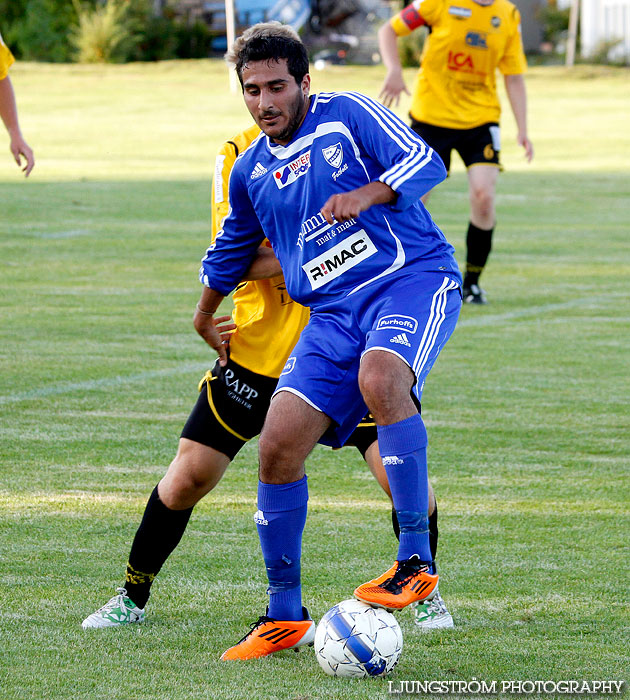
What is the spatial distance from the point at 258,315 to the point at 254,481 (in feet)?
5.78

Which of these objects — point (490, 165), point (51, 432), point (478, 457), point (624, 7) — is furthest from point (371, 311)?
point (624, 7)

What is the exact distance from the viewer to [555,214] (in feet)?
55.9

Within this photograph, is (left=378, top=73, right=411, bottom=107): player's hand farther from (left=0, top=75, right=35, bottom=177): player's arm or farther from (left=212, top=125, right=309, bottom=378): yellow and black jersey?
(left=212, top=125, right=309, bottom=378): yellow and black jersey

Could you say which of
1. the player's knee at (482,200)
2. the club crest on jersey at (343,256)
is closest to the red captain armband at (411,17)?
the player's knee at (482,200)

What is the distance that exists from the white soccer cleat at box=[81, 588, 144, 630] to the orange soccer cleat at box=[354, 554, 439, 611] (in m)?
0.90

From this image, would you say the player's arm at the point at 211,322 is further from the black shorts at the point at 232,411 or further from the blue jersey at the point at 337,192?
the blue jersey at the point at 337,192

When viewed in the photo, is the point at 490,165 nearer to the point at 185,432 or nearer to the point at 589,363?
the point at 589,363

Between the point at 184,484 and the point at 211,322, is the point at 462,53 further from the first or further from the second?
the point at 184,484

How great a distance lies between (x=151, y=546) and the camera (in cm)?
441

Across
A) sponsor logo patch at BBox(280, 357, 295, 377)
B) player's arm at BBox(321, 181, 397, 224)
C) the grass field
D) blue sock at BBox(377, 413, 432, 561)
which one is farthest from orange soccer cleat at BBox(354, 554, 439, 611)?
player's arm at BBox(321, 181, 397, 224)

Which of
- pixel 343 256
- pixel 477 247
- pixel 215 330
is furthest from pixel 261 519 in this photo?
pixel 477 247

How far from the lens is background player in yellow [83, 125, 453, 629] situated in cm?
434

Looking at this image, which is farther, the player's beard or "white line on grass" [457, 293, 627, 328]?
"white line on grass" [457, 293, 627, 328]

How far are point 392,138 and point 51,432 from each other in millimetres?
3332
